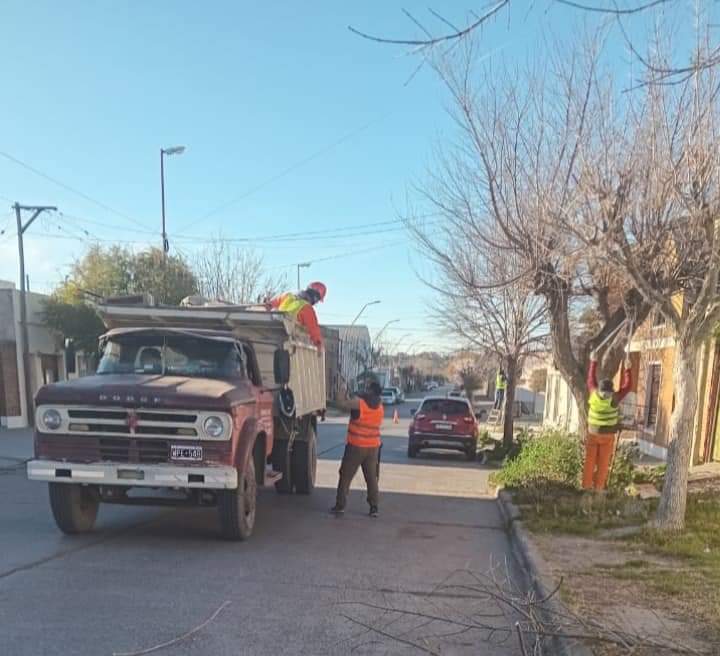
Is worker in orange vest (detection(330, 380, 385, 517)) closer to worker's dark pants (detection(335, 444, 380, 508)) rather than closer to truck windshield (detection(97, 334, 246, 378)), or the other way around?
worker's dark pants (detection(335, 444, 380, 508))

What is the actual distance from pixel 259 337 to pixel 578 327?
39.7ft

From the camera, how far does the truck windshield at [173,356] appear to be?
7523 millimetres

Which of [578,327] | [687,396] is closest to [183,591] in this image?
[687,396]

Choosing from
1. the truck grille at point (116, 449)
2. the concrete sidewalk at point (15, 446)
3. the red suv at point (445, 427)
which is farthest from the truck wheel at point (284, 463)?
the red suv at point (445, 427)

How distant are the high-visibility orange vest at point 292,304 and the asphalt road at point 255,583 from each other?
2772 mm

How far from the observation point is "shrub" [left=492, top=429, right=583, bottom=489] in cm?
1045

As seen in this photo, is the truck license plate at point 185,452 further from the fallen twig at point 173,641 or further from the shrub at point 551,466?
the shrub at point 551,466

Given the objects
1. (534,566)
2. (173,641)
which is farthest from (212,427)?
(534,566)

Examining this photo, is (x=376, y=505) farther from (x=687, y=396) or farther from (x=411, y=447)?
(x=411, y=447)

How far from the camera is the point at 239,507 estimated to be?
6758mm

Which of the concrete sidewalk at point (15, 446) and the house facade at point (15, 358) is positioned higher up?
the house facade at point (15, 358)

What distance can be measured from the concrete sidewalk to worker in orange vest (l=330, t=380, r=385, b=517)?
27.7 ft

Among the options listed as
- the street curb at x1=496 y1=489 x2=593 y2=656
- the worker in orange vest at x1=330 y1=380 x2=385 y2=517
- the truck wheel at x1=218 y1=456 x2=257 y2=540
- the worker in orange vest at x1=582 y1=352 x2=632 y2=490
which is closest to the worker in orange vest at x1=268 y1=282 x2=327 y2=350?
the worker in orange vest at x1=330 y1=380 x2=385 y2=517

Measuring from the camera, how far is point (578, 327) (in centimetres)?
1833
